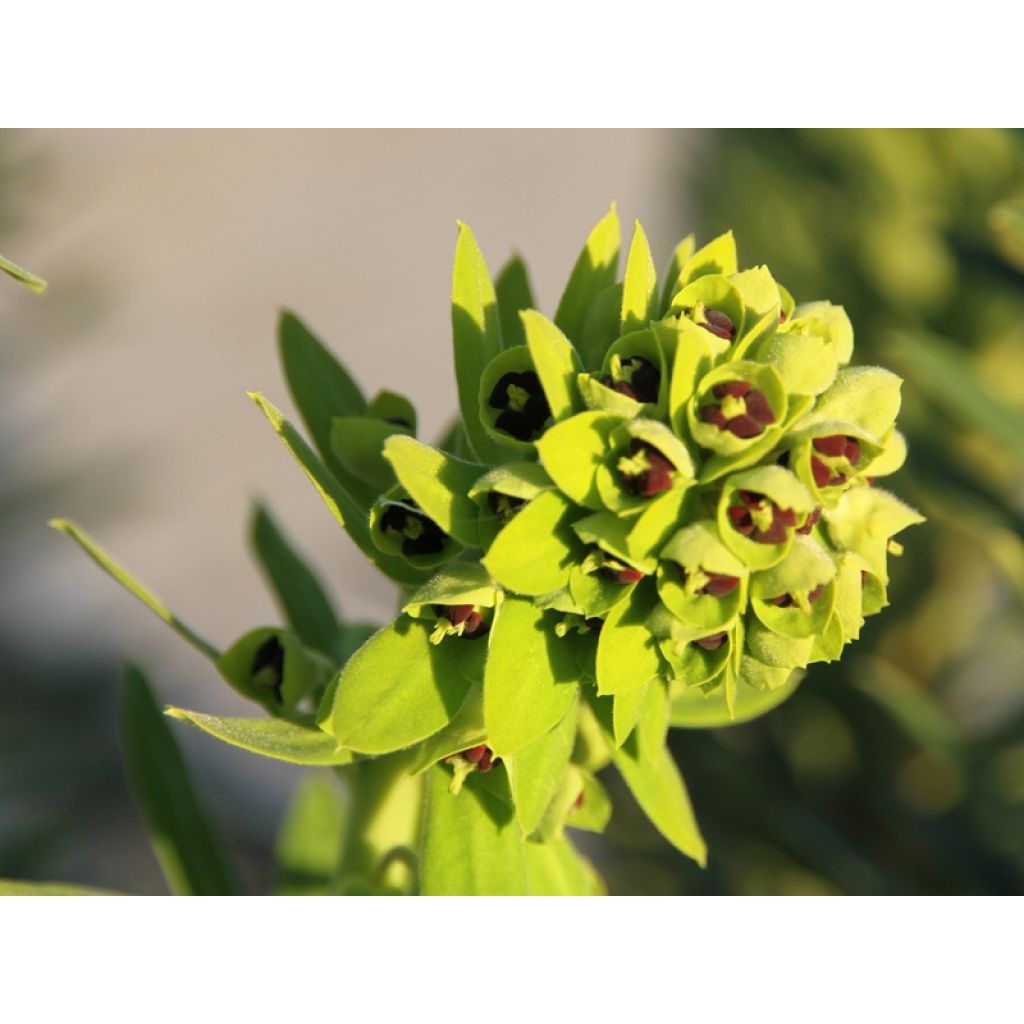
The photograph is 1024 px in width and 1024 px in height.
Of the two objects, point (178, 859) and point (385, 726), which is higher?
point (385, 726)

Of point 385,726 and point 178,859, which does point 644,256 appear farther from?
point 178,859

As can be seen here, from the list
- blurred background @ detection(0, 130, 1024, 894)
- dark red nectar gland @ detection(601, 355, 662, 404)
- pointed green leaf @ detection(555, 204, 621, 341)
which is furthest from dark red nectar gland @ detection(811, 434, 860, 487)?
blurred background @ detection(0, 130, 1024, 894)

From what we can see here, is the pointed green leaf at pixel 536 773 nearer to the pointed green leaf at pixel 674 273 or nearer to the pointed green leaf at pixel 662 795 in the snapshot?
the pointed green leaf at pixel 662 795

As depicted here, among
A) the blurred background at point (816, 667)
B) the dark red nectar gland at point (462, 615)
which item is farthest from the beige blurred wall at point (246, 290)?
the dark red nectar gland at point (462, 615)

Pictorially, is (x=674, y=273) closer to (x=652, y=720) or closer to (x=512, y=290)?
(x=512, y=290)

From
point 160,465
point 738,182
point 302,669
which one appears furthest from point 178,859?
point 160,465

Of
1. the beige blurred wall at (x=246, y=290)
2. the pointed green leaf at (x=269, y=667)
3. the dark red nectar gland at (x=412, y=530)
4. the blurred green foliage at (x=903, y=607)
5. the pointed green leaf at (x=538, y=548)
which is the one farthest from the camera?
the beige blurred wall at (x=246, y=290)

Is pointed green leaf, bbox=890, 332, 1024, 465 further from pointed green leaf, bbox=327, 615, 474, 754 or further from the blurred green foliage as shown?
pointed green leaf, bbox=327, 615, 474, 754

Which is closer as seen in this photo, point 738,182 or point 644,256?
point 644,256
